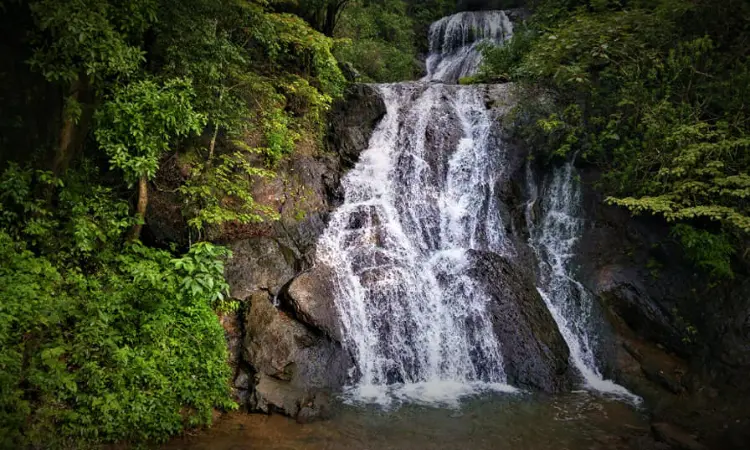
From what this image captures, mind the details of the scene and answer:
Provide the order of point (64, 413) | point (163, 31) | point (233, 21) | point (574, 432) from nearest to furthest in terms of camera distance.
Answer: point (64, 413) → point (574, 432) → point (163, 31) → point (233, 21)

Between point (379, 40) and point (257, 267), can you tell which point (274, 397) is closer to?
point (257, 267)

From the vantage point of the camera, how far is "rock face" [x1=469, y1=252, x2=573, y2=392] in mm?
8195

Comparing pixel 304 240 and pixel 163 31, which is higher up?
pixel 163 31

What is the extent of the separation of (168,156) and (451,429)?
7.55 meters

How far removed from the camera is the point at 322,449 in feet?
20.4

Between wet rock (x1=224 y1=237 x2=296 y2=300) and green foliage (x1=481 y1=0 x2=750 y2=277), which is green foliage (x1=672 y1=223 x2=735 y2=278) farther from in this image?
wet rock (x1=224 y1=237 x2=296 y2=300)

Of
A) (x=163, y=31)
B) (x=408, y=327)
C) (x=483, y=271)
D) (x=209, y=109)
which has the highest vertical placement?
(x=163, y=31)

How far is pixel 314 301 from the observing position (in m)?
8.73

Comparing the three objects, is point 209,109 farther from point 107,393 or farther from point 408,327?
point 408,327

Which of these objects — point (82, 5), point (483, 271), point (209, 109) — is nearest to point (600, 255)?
point (483, 271)

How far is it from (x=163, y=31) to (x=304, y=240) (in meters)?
4.95

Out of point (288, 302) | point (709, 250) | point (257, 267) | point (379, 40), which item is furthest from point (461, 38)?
point (288, 302)

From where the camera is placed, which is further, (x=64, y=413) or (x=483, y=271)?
(x=483, y=271)

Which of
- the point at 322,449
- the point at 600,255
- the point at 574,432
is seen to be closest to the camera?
the point at 322,449
